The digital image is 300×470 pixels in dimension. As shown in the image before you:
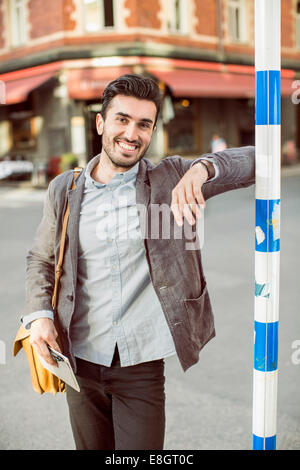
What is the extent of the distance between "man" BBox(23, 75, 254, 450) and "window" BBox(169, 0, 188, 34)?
18.4 m

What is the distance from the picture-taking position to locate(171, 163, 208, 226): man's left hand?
1595 mm

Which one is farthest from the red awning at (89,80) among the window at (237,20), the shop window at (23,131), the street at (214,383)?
the street at (214,383)

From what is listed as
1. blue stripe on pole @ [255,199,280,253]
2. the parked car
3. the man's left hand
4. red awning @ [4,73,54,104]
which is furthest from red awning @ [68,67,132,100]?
blue stripe on pole @ [255,199,280,253]

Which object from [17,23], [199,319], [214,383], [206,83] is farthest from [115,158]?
[17,23]

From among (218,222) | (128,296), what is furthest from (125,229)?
(218,222)

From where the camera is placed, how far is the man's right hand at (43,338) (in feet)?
6.10

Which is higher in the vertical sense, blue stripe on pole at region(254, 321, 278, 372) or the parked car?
the parked car

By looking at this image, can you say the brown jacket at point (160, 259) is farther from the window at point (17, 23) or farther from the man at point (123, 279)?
the window at point (17, 23)

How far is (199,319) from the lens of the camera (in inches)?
75.6

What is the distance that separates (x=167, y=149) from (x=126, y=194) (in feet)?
58.5

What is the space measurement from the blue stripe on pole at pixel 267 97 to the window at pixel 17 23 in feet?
65.8

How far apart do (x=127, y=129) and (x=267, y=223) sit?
1.88 feet

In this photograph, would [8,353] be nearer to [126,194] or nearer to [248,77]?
[126,194]

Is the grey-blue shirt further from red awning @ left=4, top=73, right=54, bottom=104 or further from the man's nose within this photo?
red awning @ left=4, top=73, right=54, bottom=104
